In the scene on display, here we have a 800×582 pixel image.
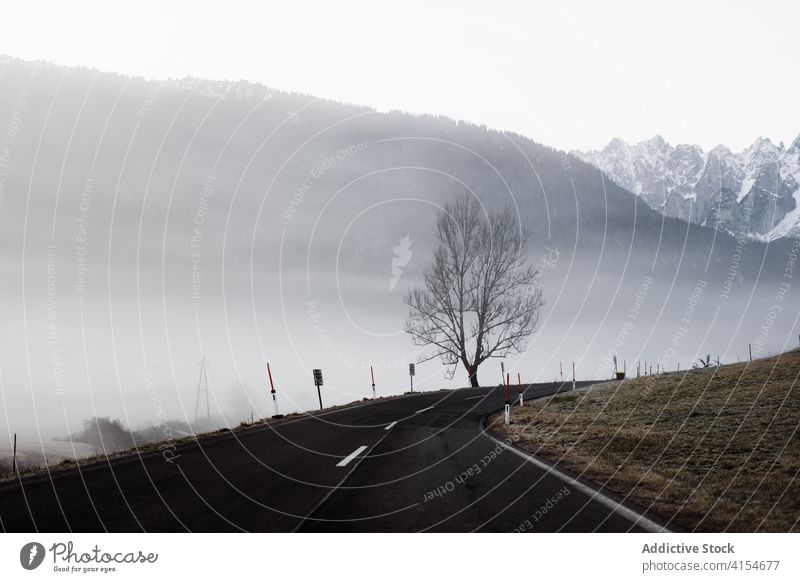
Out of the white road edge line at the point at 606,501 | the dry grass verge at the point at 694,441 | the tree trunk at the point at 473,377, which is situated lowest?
the tree trunk at the point at 473,377

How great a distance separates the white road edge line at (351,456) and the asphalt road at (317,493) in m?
0.02

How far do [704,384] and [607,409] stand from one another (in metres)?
4.51

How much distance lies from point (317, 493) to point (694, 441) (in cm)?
917

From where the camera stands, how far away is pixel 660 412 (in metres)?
17.1

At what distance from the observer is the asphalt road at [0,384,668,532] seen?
20.5 ft

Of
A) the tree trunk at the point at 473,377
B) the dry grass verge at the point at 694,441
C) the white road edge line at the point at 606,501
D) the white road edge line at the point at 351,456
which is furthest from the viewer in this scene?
the tree trunk at the point at 473,377

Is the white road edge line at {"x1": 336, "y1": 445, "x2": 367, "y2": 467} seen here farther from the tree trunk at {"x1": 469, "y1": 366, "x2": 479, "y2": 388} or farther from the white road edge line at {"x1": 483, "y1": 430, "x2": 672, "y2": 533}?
the tree trunk at {"x1": 469, "y1": 366, "x2": 479, "y2": 388}

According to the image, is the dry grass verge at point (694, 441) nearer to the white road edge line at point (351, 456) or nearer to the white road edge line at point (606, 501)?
the white road edge line at point (606, 501)

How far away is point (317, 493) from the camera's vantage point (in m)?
7.72

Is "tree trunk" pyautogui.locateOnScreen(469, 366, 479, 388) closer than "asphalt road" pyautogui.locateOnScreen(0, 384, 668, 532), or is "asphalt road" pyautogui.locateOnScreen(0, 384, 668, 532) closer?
"asphalt road" pyautogui.locateOnScreen(0, 384, 668, 532)

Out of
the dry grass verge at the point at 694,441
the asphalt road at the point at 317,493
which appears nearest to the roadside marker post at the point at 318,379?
the dry grass verge at the point at 694,441

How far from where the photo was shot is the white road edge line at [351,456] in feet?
33.4

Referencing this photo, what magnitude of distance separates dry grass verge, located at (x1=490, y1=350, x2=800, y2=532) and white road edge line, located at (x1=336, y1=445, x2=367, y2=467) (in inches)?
150

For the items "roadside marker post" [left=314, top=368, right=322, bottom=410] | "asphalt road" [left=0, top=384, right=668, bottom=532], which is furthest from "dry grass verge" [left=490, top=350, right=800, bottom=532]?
"roadside marker post" [left=314, top=368, right=322, bottom=410]
